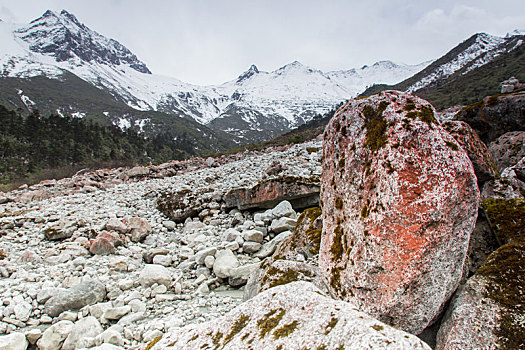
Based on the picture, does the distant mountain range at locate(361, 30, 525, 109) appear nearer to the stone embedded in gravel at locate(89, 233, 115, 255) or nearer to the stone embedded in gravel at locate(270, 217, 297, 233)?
the stone embedded in gravel at locate(270, 217, 297, 233)

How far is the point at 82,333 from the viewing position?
14.3ft

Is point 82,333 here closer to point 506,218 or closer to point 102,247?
point 102,247

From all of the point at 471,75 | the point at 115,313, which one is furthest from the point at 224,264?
the point at 471,75

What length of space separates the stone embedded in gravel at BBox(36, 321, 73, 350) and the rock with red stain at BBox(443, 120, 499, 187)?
773 centimetres

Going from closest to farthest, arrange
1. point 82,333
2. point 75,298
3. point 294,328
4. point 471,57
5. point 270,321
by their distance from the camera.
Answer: point 294,328, point 270,321, point 82,333, point 75,298, point 471,57

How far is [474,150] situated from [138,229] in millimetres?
9993

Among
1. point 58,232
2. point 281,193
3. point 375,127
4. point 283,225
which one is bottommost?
point 283,225

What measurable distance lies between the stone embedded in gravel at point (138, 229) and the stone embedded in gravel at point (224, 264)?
3.88 metres

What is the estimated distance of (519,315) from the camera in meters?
2.39

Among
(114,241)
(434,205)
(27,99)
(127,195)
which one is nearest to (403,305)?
(434,205)

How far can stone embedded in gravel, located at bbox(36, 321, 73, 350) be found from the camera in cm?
423

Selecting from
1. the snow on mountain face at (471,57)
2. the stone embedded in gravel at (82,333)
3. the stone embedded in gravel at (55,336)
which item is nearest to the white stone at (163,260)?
the stone embedded in gravel at (82,333)

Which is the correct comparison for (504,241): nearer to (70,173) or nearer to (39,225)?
(39,225)

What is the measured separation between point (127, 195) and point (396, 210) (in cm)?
1557
